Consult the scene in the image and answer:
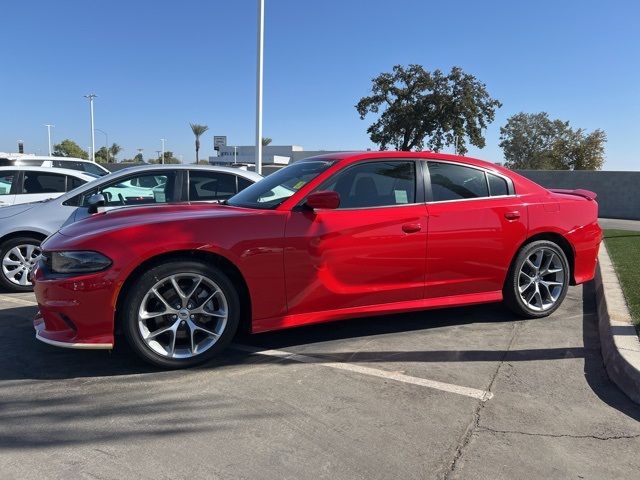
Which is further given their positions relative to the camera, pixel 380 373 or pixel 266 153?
pixel 266 153

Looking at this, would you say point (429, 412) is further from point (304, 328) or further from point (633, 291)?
point (633, 291)

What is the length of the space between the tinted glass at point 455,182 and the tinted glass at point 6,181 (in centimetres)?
663

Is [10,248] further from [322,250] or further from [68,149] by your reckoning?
[68,149]

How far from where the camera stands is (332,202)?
4.07 m

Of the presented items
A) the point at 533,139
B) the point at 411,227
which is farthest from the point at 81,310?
the point at 533,139

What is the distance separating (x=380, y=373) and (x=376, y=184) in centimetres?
161

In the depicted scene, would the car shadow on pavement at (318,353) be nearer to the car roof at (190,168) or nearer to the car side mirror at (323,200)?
the car side mirror at (323,200)

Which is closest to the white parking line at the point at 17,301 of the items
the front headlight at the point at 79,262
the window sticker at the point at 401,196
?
the front headlight at the point at 79,262

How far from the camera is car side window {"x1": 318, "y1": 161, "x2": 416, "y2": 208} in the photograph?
14.6 ft

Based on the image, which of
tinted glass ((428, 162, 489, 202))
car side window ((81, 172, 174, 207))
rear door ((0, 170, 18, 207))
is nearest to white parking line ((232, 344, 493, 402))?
tinted glass ((428, 162, 489, 202))

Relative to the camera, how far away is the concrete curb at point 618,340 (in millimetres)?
3592

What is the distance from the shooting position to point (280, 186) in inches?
182

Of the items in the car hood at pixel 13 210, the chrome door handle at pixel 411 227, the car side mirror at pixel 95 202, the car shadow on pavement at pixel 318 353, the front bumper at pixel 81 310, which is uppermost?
the car side mirror at pixel 95 202

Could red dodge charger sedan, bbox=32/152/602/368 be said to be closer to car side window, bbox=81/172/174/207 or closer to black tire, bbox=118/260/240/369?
black tire, bbox=118/260/240/369
